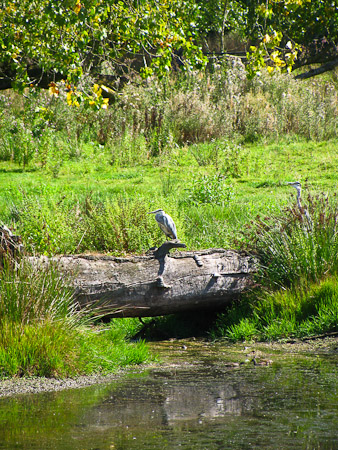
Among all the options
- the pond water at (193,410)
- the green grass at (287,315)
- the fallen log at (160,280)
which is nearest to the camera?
the pond water at (193,410)

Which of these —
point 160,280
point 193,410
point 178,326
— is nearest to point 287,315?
point 178,326

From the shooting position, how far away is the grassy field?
23.5ft

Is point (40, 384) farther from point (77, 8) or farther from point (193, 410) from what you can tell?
point (77, 8)

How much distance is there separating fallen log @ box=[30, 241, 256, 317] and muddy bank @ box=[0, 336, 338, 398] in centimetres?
53

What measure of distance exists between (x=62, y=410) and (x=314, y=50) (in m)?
20.5

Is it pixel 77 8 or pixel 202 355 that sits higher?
pixel 77 8

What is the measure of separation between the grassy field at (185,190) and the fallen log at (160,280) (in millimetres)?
263

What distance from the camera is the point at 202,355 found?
22.1 feet

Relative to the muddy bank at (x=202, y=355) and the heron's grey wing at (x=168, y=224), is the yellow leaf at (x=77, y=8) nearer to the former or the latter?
the heron's grey wing at (x=168, y=224)

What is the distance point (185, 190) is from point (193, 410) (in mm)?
7644

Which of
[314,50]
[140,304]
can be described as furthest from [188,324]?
→ [314,50]

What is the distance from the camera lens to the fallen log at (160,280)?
6.91m

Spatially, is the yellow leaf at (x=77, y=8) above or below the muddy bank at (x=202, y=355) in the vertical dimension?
above

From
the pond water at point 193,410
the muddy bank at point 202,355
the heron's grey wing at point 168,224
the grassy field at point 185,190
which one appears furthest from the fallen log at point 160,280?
the pond water at point 193,410
